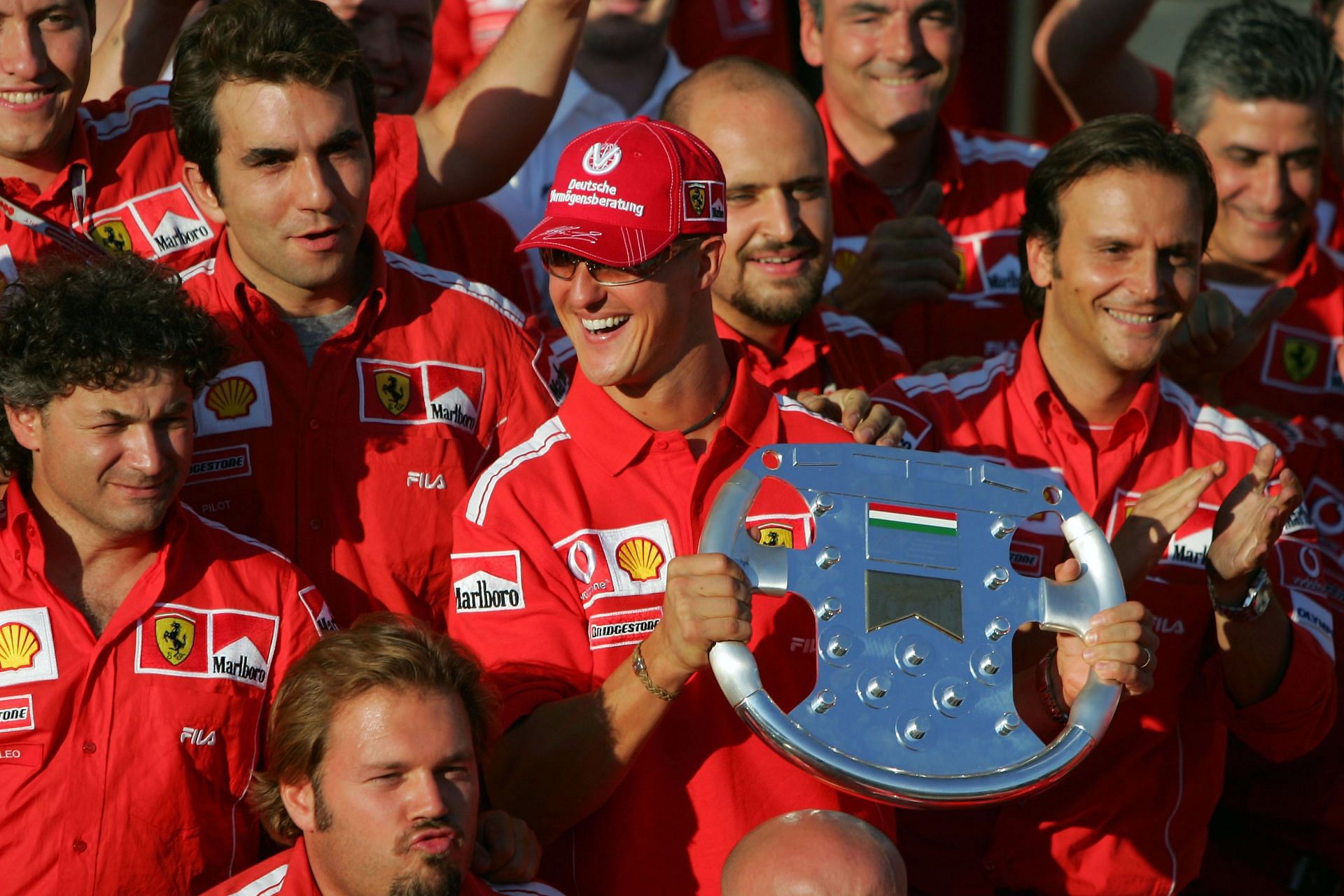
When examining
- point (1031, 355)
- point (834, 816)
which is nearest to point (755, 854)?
point (834, 816)

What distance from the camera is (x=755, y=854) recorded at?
3.12 meters

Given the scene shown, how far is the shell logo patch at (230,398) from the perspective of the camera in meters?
3.89

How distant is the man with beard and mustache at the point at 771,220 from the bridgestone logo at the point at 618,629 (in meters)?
1.13

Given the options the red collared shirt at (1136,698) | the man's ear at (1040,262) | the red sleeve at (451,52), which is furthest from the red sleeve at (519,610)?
the red sleeve at (451,52)

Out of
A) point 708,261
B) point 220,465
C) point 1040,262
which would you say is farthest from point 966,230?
point 220,465

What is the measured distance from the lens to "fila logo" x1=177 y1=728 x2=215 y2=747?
11.3 feet

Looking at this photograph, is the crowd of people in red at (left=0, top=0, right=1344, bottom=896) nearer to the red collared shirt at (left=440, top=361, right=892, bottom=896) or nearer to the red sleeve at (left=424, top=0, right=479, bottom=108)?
the red collared shirt at (left=440, top=361, right=892, bottom=896)

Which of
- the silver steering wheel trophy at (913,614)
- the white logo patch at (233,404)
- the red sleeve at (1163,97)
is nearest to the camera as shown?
the silver steering wheel trophy at (913,614)

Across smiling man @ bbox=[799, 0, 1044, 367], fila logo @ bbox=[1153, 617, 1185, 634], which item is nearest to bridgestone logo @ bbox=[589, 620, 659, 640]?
fila logo @ bbox=[1153, 617, 1185, 634]

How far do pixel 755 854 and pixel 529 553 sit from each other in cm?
72

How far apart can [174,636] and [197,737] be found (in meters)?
0.21

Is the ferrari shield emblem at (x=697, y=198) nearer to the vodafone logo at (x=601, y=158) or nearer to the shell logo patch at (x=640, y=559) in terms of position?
the vodafone logo at (x=601, y=158)

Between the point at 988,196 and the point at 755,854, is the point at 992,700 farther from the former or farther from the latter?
the point at 988,196

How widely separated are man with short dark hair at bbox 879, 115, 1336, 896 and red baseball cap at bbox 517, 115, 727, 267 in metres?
0.95
